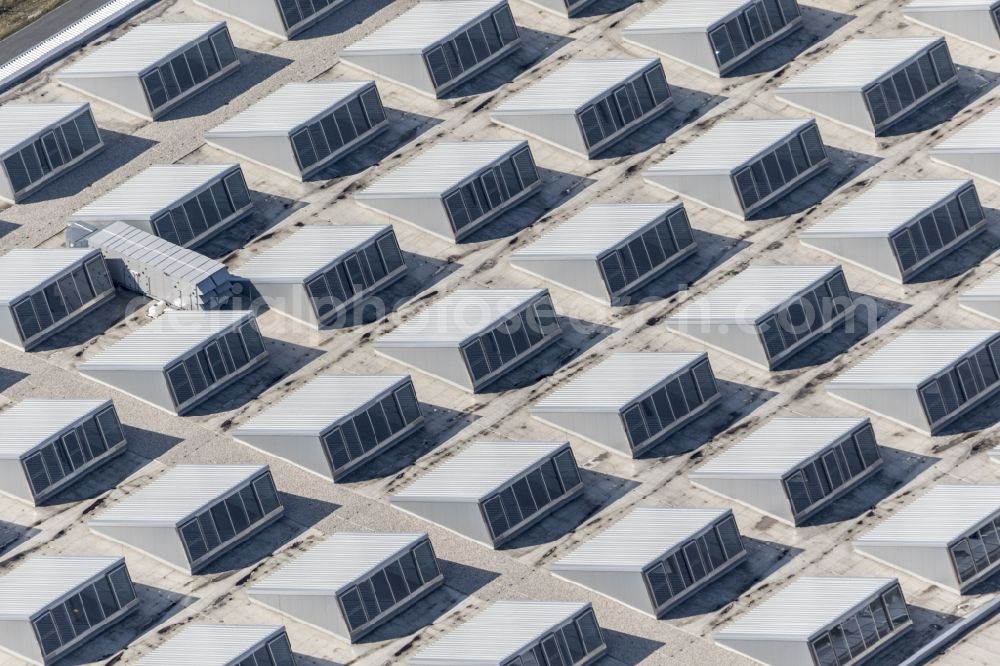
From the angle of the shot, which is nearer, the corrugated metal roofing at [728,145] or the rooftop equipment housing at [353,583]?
the rooftop equipment housing at [353,583]

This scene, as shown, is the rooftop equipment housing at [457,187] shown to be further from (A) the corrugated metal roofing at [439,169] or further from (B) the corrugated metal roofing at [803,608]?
(B) the corrugated metal roofing at [803,608]

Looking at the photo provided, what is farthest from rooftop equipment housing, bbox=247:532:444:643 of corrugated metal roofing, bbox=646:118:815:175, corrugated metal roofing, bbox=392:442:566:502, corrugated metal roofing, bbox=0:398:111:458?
corrugated metal roofing, bbox=646:118:815:175

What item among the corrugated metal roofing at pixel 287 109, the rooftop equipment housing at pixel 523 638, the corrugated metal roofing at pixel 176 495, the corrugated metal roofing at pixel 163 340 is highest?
the corrugated metal roofing at pixel 287 109

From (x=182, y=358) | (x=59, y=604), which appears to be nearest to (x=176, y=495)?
(x=59, y=604)

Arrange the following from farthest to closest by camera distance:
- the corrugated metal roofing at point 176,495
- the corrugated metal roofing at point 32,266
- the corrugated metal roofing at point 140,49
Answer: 1. the corrugated metal roofing at point 140,49
2. the corrugated metal roofing at point 32,266
3. the corrugated metal roofing at point 176,495

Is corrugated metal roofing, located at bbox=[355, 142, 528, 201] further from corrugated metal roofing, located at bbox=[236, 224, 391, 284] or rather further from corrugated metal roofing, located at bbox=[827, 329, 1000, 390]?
corrugated metal roofing, located at bbox=[827, 329, 1000, 390]

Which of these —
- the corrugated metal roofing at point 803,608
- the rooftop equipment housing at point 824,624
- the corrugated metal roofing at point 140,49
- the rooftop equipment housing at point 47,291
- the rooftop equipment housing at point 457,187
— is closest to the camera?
the rooftop equipment housing at point 824,624

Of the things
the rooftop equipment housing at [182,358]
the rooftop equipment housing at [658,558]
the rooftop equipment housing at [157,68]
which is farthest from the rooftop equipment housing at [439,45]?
the rooftop equipment housing at [658,558]
